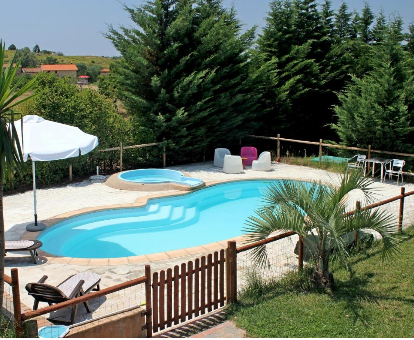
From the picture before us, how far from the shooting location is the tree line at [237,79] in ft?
55.2

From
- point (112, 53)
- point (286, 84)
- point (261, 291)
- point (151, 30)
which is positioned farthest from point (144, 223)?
point (286, 84)

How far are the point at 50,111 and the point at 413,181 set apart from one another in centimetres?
1256

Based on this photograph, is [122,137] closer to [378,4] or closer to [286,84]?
[286,84]

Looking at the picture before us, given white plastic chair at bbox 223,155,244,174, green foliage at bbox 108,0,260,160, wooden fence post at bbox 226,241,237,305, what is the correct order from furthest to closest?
green foliage at bbox 108,0,260,160
white plastic chair at bbox 223,155,244,174
wooden fence post at bbox 226,241,237,305

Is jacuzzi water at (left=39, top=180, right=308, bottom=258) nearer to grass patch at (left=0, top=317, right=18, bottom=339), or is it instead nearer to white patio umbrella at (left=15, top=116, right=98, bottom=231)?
white patio umbrella at (left=15, top=116, right=98, bottom=231)

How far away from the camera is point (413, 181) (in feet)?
52.7

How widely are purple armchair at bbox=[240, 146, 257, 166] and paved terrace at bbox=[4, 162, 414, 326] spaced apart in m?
1.02

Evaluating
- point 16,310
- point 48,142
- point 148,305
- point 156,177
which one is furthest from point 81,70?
point 16,310

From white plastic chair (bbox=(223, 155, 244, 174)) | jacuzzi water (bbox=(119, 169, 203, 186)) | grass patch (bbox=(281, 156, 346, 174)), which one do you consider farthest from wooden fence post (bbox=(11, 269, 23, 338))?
grass patch (bbox=(281, 156, 346, 174))

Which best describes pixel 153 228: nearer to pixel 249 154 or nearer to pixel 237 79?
pixel 249 154

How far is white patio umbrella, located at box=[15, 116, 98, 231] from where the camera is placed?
9.38m

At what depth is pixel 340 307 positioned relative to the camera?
6.45 meters

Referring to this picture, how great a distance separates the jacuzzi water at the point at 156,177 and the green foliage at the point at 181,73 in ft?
5.70

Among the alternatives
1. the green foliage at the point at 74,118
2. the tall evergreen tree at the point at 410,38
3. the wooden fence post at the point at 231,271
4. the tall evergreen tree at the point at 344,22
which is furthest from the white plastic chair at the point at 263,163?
the tall evergreen tree at the point at 410,38
